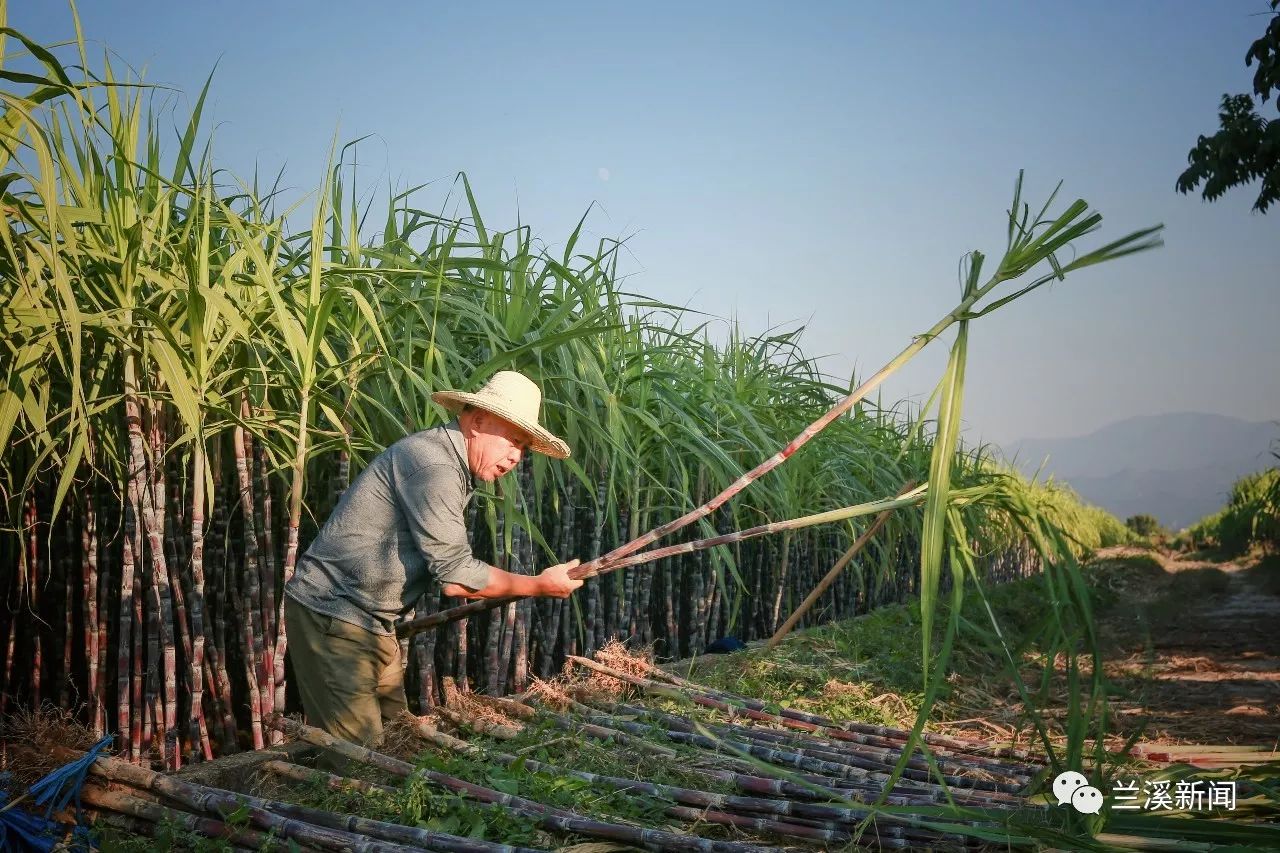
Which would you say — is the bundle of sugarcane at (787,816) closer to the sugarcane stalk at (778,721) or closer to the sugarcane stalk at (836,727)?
the sugarcane stalk at (778,721)

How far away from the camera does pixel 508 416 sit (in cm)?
236

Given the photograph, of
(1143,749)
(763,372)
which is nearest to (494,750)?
(1143,749)

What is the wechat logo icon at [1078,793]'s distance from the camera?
181cm

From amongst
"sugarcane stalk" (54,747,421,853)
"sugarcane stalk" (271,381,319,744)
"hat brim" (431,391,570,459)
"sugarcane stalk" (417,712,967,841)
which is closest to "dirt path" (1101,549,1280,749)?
"sugarcane stalk" (417,712,967,841)

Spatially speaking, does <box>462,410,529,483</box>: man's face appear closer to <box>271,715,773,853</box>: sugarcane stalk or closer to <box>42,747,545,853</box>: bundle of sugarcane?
<box>271,715,773,853</box>: sugarcane stalk

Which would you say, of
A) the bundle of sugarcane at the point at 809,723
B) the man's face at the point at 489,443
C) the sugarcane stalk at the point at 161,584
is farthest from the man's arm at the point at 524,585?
the bundle of sugarcane at the point at 809,723

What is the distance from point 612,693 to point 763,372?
215 cm

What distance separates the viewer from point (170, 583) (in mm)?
2449

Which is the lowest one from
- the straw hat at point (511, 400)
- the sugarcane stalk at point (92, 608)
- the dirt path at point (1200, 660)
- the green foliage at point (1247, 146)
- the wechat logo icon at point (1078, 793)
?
the dirt path at point (1200, 660)

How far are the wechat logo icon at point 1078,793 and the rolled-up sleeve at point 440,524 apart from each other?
1.25m

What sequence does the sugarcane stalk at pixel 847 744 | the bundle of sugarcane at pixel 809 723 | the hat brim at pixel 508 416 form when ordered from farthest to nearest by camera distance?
the bundle of sugarcane at pixel 809 723, the sugarcane stalk at pixel 847 744, the hat brim at pixel 508 416

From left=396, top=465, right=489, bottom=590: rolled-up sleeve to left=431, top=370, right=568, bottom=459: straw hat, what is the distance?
170mm

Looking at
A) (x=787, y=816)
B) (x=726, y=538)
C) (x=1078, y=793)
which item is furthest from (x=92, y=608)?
(x=1078, y=793)

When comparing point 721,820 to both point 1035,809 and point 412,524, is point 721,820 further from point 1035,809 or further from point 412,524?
point 412,524
